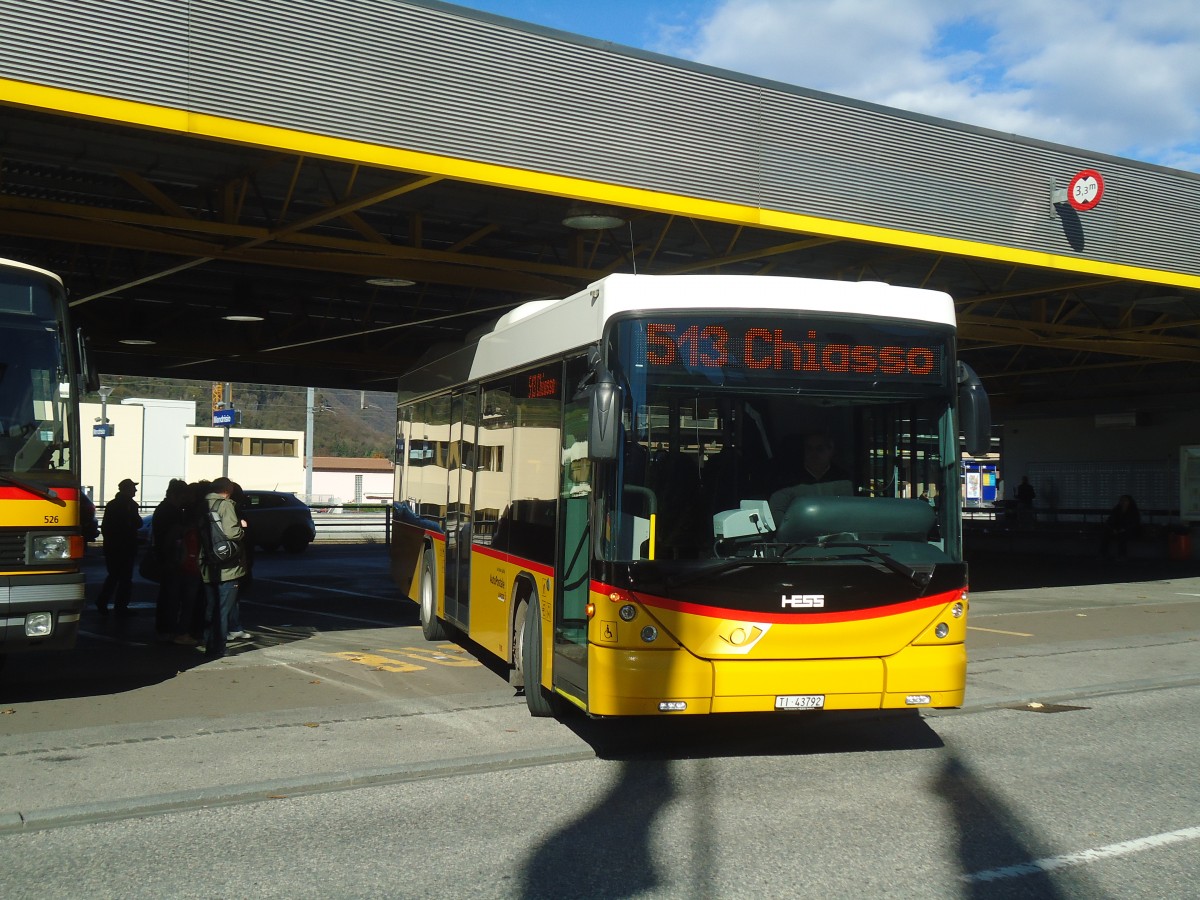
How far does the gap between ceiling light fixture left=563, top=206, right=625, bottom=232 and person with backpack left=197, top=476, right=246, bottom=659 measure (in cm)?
545

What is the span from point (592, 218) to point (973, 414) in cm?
814

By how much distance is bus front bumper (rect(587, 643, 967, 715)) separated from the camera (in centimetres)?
736

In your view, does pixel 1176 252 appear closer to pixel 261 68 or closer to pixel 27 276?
pixel 261 68

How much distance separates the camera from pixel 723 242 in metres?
18.9

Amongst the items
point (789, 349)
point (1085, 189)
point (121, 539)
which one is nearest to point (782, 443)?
point (789, 349)

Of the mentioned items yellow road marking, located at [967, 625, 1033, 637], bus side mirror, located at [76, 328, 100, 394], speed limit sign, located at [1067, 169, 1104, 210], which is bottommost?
yellow road marking, located at [967, 625, 1033, 637]

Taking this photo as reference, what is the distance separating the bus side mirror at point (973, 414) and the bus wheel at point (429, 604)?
6.92 metres

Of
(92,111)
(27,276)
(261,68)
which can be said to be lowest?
(27,276)

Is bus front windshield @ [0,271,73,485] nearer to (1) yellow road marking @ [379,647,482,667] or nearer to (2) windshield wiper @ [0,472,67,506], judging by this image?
(2) windshield wiper @ [0,472,67,506]

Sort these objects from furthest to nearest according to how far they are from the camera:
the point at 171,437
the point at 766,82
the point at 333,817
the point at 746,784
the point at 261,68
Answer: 1. the point at 171,437
2. the point at 766,82
3. the point at 261,68
4. the point at 746,784
5. the point at 333,817

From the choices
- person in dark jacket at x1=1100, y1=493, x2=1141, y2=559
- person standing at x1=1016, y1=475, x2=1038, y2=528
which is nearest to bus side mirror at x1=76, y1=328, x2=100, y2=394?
person in dark jacket at x1=1100, y1=493, x2=1141, y2=559

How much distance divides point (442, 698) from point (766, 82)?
27.7 feet

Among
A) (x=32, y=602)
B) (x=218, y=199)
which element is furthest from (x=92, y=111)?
(x=218, y=199)

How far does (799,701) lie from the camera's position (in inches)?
297
